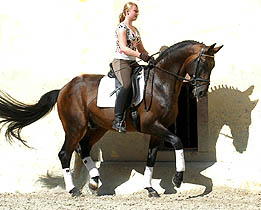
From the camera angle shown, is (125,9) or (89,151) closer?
(125,9)

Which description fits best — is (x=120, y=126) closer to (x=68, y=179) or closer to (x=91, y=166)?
(x=91, y=166)

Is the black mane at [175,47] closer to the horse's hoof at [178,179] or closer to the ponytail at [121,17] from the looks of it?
the ponytail at [121,17]

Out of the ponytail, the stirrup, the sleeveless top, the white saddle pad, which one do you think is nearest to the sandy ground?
the stirrup

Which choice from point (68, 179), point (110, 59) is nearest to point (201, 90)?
point (110, 59)

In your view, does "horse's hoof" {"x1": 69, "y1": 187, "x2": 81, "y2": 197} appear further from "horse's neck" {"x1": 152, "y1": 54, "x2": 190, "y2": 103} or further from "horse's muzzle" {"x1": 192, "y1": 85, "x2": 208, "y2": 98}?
"horse's muzzle" {"x1": 192, "y1": 85, "x2": 208, "y2": 98}

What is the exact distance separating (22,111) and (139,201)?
2267 mm

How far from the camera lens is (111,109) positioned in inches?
308

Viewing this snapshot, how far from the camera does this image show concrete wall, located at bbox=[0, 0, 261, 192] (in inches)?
319

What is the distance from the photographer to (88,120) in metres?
8.13

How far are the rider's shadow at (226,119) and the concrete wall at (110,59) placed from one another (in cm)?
1

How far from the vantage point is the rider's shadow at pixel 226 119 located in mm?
8109

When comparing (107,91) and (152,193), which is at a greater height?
(107,91)

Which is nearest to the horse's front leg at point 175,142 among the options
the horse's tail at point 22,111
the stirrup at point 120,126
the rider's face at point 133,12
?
the stirrup at point 120,126

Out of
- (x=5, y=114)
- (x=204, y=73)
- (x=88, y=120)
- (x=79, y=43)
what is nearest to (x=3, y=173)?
(x=5, y=114)
